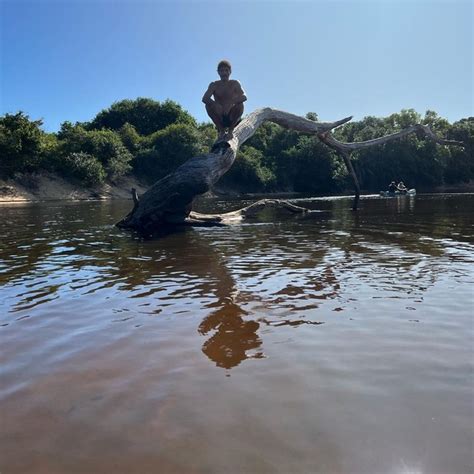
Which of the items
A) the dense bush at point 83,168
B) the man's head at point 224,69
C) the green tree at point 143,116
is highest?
the green tree at point 143,116

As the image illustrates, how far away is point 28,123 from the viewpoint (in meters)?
37.0

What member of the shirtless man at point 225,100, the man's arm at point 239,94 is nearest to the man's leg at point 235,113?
the shirtless man at point 225,100

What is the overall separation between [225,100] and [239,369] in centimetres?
1207

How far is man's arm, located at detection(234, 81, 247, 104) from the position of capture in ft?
44.9

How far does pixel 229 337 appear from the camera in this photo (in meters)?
A: 3.60

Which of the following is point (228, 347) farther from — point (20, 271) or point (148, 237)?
point (148, 237)

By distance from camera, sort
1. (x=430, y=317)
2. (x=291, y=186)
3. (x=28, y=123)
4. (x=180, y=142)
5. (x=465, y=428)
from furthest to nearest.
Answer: (x=291, y=186), (x=180, y=142), (x=28, y=123), (x=430, y=317), (x=465, y=428)

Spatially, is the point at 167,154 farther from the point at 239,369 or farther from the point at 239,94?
the point at 239,369

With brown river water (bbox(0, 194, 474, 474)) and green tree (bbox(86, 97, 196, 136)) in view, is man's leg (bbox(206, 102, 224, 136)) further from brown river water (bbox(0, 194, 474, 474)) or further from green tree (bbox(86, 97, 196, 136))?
green tree (bbox(86, 97, 196, 136))

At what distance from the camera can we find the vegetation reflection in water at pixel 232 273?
4223 mm

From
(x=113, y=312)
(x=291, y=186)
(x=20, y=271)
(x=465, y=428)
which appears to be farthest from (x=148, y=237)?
(x=291, y=186)

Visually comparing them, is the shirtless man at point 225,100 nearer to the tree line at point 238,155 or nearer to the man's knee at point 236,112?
the man's knee at point 236,112

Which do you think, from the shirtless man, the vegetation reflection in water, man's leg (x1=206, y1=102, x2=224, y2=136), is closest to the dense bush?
man's leg (x1=206, y1=102, x2=224, y2=136)

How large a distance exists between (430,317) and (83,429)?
9.67 feet
